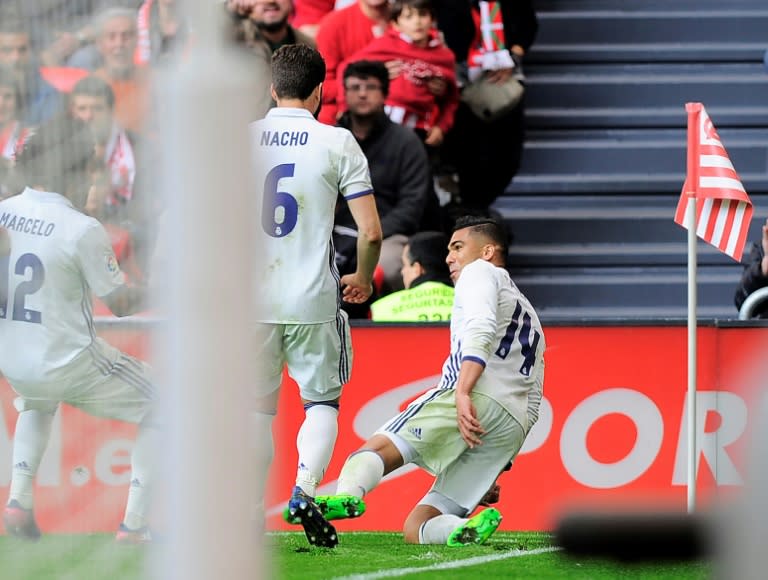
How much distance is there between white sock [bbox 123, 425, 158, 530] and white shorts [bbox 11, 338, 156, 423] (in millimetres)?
41

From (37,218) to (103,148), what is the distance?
65 centimetres

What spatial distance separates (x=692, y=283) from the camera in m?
7.37

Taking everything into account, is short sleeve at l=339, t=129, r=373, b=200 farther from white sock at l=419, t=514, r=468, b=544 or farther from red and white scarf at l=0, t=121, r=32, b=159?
red and white scarf at l=0, t=121, r=32, b=159

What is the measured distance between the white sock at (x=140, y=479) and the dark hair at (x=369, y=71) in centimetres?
649

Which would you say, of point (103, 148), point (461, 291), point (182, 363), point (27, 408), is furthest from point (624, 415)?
point (182, 363)

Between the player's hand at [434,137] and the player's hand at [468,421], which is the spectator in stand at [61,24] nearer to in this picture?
the player's hand at [468,421]

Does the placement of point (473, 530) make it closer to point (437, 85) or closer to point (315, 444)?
point (315, 444)

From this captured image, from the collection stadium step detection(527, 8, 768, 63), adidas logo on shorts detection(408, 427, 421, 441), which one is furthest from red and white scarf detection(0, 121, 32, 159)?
stadium step detection(527, 8, 768, 63)

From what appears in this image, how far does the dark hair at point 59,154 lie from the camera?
2.94 m

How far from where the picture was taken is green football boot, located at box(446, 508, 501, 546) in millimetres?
6438

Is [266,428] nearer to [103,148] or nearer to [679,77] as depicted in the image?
[103,148]

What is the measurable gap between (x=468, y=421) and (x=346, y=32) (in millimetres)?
4454

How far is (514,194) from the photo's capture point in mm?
11359

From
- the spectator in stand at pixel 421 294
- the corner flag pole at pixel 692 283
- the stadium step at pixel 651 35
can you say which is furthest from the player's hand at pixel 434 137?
the corner flag pole at pixel 692 283
